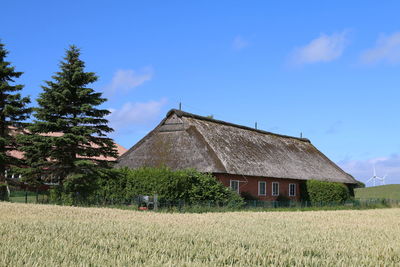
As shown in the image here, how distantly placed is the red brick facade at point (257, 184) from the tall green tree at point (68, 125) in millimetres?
8460

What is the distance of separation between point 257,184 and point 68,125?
15.7m

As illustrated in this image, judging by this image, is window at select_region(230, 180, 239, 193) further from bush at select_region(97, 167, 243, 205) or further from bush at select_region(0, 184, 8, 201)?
bush at select_region(0, 184, 8, 201)

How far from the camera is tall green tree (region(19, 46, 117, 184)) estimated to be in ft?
104

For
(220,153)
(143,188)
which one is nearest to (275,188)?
(220,153)

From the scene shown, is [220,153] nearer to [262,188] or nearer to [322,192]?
[262,188]

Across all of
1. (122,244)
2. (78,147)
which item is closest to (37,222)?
(122,244)

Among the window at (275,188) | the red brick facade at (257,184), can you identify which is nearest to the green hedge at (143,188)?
the red brick facade at (257,184)

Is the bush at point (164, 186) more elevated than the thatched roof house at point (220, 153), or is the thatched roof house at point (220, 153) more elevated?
the thatched roof house at point (220, 153)

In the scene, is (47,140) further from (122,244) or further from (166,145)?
(122,244)

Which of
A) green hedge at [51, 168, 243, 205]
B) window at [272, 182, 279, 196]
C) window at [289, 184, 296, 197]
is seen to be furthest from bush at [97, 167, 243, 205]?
window at [289, 184, 296, 197]

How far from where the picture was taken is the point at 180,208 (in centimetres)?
2847

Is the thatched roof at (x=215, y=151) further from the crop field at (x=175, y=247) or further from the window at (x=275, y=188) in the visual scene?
the crop field at (x=175, y=247)

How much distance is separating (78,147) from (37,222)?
53.3ft

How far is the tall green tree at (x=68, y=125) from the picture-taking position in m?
31.6
